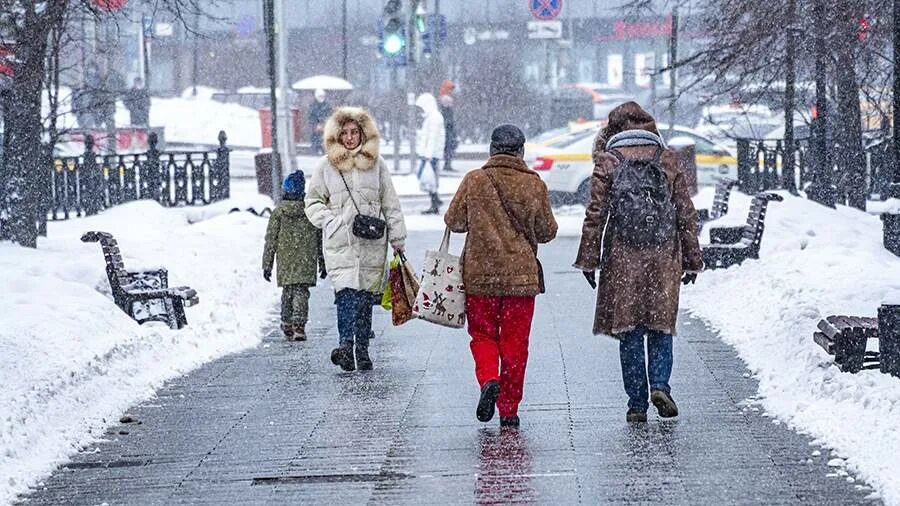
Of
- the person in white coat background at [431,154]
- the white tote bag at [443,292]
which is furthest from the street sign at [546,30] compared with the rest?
the white tote bag at [443,292]

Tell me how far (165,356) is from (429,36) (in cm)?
2314

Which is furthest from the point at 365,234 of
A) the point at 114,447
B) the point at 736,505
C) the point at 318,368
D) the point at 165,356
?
the point at 736,505

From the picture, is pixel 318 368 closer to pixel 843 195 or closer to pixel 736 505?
pixel 736 505

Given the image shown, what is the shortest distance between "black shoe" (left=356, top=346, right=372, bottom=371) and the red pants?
83.4 inches

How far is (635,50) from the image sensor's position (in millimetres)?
62344

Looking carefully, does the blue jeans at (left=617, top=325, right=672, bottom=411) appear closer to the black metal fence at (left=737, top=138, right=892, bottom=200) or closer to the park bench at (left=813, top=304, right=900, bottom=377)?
the park bench at (left=813, top=304, right=900, bottom=377)

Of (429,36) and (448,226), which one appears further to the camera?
(429,36)

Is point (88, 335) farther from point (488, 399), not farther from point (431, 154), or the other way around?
point (431, 154)

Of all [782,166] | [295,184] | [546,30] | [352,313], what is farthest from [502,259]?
[546,30]

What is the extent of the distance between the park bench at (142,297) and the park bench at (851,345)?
5.00m

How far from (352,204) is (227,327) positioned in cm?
272

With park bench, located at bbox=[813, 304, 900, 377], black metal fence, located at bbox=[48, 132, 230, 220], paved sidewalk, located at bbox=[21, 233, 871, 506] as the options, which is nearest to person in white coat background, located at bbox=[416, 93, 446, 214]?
black metal fence, located at bbox=[48, 132, 230, 220]

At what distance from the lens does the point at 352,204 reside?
9828 millimetres

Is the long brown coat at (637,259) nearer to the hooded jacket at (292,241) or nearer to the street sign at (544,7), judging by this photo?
the hooded jacket at (292,241)
